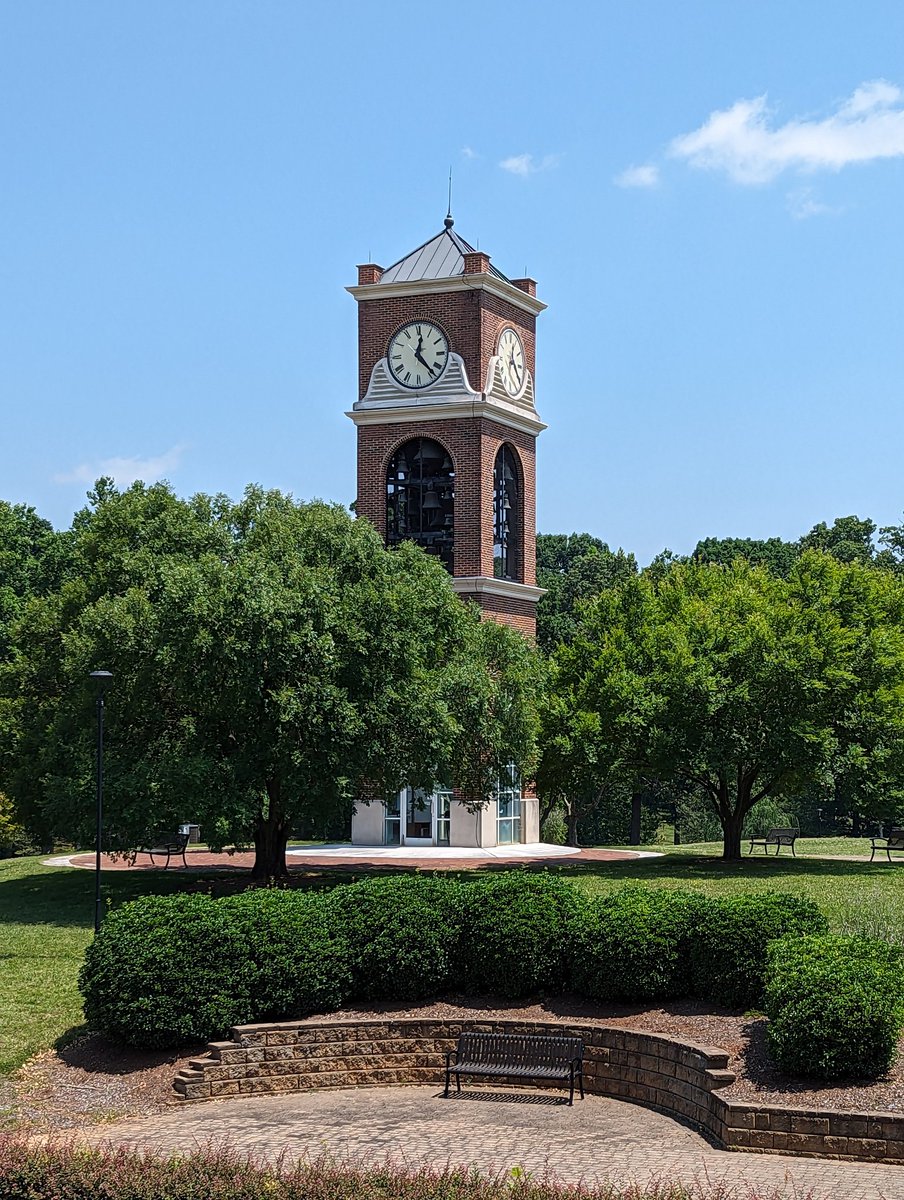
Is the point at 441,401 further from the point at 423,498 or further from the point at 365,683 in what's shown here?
the point at 365,683

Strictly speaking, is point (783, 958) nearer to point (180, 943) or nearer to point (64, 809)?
point (180, 943)

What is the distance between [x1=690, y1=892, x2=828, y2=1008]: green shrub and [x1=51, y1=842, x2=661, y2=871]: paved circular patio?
14.7 meters

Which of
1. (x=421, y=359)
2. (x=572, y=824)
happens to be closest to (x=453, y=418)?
(x=421, y=359)

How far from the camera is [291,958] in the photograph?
16.1 metres

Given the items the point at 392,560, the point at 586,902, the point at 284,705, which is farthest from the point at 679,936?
the point at 392,560

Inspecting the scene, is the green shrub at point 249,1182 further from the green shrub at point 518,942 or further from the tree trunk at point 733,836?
the tree trunk at point 733,836

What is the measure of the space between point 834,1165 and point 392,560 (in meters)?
17.2

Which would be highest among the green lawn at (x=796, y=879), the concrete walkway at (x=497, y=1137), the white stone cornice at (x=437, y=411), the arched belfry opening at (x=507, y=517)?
the white stone cornice at (x=437, y=411)

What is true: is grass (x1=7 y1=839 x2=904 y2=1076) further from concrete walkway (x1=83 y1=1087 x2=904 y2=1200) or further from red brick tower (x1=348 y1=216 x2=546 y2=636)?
red brick tower (x1=348 y1=216 x2=546 y2=636)

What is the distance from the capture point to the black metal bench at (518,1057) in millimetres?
14398

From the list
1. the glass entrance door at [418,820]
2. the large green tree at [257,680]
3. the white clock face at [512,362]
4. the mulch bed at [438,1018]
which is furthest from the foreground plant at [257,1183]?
the white clock face at [512,362]

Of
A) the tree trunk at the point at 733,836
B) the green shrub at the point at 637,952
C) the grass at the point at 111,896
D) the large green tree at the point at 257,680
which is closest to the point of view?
the green shrub at the point at 637,952

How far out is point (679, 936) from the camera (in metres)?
16.0

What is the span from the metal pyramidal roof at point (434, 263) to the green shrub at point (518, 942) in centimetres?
2269
